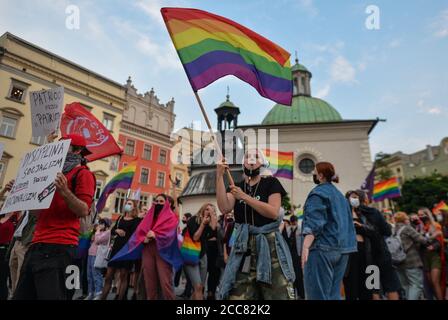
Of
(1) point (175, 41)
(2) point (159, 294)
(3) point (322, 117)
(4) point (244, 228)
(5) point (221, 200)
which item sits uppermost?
(3) point (322, 117)

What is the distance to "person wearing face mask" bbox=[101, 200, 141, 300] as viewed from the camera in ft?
20.4

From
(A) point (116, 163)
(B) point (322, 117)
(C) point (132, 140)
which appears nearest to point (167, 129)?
(C) point (132, 140)

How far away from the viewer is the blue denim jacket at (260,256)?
273 centimetres

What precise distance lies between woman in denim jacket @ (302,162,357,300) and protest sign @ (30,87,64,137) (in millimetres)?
3470

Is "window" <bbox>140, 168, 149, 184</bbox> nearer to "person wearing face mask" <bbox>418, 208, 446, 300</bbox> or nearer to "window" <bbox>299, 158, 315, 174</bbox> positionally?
"window" <bbox>299, 158, 315, 174</bbox>

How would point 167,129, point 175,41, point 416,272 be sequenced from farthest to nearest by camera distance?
1. point 167,129
2. point 416,272
3. point 175,41

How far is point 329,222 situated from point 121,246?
4.91 m

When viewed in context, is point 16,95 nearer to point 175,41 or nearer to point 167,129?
point 167,129

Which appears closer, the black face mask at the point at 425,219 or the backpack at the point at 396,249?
the backpack at the point at 396,249

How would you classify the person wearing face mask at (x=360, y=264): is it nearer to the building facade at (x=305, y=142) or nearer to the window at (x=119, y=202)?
the building facade at (x=305, y=142)

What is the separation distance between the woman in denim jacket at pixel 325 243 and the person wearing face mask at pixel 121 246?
4383 mm

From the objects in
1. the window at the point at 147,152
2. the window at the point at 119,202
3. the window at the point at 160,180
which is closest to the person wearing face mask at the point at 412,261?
the window at the point at 119,202

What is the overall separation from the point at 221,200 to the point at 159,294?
336 cm
